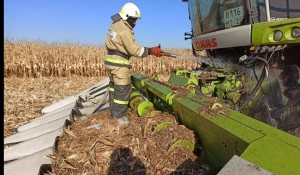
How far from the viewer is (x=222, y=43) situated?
389cm

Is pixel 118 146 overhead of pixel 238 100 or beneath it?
beneath

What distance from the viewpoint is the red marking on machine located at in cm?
417

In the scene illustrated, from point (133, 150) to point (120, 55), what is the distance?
61.6 inches

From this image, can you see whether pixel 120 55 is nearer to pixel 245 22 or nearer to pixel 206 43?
pixel 206 43

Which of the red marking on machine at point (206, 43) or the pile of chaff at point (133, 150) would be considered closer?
the pile of chaff at point (133, 150)

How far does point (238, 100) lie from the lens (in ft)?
10.7

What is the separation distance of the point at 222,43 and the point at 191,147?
1.96 metres

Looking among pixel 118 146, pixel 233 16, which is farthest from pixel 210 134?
pixel 233 16

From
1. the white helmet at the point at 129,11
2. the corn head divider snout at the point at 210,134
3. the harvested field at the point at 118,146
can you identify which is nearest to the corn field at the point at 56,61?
the harvested field at the point at 118,146

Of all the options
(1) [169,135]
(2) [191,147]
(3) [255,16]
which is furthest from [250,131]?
(3) [255,16]

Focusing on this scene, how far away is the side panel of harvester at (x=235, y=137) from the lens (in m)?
1.24

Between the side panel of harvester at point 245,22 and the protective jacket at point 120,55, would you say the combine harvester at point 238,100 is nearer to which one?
the side panel of harvester at point 245,22

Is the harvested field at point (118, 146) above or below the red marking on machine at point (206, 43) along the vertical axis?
below

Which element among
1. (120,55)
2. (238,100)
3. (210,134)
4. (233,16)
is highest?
(233,16)
